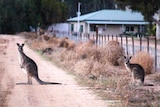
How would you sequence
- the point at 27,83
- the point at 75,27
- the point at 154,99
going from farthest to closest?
the point at 75,27, the point at 27,83, the point at 154,99

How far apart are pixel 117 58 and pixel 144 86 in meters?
7.13

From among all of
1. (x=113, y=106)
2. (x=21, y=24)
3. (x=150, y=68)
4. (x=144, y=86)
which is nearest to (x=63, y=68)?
(x=150, y=68)

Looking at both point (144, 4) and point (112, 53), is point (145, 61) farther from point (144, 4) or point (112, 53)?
point (144, 4)

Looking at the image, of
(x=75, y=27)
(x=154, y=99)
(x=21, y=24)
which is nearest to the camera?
(x=154, y=99)

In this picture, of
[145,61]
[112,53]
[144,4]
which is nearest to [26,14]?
[144,4]

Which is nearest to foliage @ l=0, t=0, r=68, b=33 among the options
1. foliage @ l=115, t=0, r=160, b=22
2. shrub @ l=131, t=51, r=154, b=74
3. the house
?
the house

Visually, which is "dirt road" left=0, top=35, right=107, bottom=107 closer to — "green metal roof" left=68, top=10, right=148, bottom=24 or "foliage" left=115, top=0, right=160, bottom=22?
"foliage" left=115, top=0, right=160, bottom=22

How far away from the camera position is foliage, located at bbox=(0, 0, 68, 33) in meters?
72.4

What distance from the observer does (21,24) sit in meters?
75.2

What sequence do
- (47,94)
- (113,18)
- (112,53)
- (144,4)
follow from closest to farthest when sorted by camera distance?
1. (47,94)
2. (112,53)
3. (144,4)
4. (113,18)

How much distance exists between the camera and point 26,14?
75.0m

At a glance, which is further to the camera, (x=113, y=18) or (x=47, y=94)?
(x=113, y=18)

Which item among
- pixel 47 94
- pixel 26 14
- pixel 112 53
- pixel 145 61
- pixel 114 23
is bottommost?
pixel 47 94

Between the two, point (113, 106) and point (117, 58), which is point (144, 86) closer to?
point (113, 106)
